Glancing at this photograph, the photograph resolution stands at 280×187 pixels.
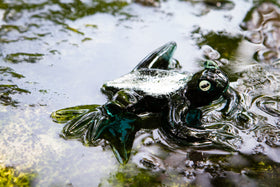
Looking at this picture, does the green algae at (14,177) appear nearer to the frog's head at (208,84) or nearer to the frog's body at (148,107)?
the frog's body at (148,107)

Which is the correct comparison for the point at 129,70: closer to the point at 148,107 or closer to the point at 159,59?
the point at 159,59

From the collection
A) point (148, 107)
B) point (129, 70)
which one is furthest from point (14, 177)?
point (129, 70)

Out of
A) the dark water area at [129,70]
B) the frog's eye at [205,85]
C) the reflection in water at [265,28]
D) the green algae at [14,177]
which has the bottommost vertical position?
the green algae at [14,177]

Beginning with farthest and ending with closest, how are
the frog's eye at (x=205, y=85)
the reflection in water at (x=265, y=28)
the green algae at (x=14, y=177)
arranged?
the reflection in water at (x=265, y=28) < the frog's eye at (x=205, y=85) < the green algae at (x=14, y=177)

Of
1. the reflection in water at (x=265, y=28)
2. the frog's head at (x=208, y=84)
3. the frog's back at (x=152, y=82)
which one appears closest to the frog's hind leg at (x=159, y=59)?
the frog's back at (x=152, y=82)

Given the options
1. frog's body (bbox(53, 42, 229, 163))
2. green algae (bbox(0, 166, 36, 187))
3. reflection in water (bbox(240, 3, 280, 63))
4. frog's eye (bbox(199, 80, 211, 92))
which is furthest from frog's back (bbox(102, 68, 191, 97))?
reflection in water (bbox(240, 3, 280, 63))

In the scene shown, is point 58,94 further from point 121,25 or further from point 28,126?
point 121,25

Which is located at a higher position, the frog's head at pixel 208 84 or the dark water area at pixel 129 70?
the frog's head at pixel 208 84
